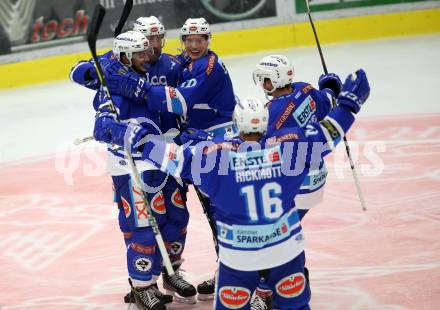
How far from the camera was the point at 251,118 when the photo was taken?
12.8 ft

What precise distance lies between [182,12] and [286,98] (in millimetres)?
9860

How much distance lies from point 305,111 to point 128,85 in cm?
105

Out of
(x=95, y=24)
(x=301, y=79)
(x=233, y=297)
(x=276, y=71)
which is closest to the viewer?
(x=233, y=297)

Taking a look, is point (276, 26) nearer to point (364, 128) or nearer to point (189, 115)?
point (364, 128)

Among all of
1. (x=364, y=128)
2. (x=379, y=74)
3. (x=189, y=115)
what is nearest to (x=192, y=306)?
(x=189, y=115)

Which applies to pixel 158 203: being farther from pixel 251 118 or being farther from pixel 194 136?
pixel 251 118

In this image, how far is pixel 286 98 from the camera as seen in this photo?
4750 mm

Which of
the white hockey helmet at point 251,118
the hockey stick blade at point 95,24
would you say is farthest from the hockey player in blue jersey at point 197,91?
the white hockey helmet at point 251,118

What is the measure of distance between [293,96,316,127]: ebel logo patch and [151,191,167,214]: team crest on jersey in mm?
1067

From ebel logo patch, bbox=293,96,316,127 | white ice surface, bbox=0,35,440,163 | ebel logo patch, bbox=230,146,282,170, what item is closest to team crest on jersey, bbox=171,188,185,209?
ebel logo patch, bbox=293,96,316,127

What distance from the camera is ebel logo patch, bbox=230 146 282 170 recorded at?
12.6ft

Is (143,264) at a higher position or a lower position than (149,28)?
lower

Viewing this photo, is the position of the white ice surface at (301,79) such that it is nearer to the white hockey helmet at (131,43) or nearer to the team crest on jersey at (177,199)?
the team crest on jersey at (177,199)

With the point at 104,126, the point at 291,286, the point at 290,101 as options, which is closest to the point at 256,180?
the point at 291,286
